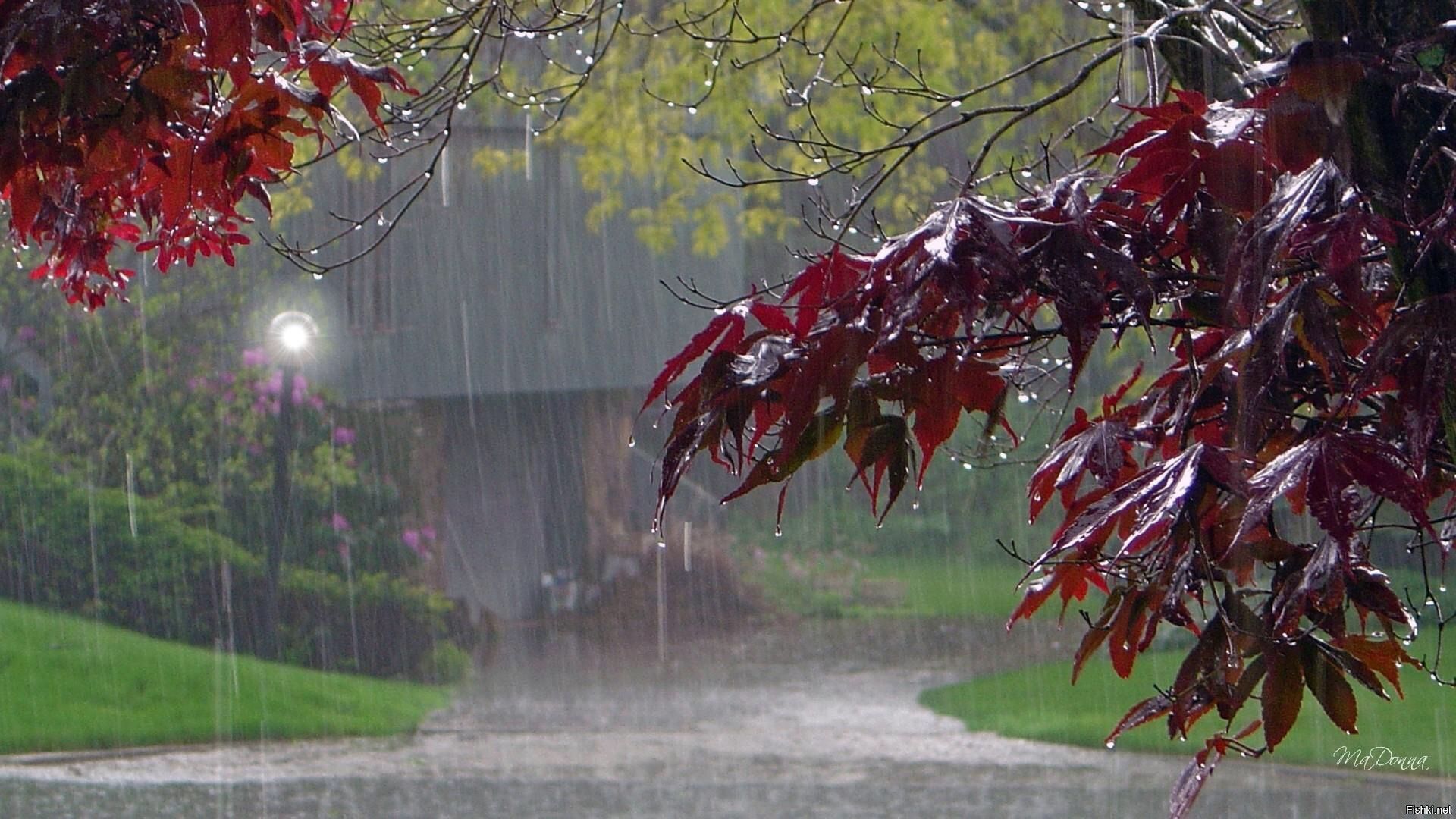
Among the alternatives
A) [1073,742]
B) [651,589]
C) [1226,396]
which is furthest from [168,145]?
[651,589]

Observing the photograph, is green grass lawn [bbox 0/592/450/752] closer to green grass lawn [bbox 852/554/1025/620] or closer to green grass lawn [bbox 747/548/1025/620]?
green grass lawn [bbox 747/548/1025/620]

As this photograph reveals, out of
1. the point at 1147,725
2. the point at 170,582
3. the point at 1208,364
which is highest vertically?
the point at 1208,364

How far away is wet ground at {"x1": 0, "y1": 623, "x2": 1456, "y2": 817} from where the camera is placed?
752 centimetres

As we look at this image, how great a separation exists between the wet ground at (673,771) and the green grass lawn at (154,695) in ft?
1.02

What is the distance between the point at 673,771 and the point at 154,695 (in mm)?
3940

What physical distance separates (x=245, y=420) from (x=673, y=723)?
16.1 ft

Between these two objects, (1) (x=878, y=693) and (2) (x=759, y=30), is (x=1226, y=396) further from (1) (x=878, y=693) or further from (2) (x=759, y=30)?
(1) (x=878, y=693)

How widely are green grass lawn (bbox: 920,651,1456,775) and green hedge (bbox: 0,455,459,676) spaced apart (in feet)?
15.4

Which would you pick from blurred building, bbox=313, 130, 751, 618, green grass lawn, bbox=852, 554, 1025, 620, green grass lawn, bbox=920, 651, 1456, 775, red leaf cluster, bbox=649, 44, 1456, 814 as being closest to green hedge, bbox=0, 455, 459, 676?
blurred building, bbox=313, 130, 751, 618

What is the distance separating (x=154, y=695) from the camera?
9758mm

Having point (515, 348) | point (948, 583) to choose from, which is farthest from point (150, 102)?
point (948, 583)

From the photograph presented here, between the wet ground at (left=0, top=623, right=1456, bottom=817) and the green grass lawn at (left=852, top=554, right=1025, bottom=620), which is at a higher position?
the green grass lawn at (left=852, top=554, right=1025, bottom=620)

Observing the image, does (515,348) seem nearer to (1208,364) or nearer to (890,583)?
(890,583)

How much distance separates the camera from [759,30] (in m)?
9.05
